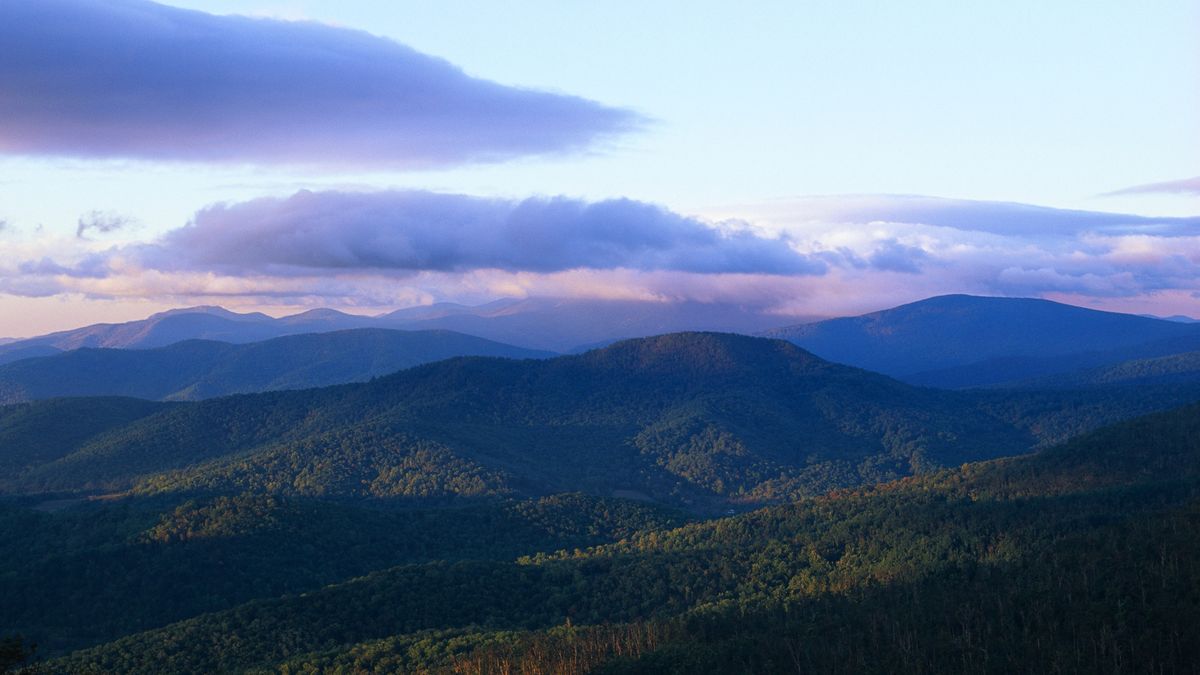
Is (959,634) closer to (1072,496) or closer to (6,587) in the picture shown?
(1072,496)

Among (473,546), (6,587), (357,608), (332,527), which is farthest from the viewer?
(473,546)

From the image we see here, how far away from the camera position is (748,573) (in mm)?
118438

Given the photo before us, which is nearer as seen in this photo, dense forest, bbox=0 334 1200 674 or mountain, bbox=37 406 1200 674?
mountain, bbox=37 406 1200 674

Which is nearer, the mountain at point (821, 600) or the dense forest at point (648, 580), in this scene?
the mountain at point (821, 600)

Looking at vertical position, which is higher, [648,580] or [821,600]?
[821,600]

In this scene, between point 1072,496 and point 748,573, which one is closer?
point 748,573

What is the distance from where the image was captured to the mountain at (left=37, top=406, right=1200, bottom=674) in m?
69.9

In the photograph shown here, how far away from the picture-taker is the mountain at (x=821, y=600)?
69938mm

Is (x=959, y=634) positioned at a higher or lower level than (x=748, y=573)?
higher

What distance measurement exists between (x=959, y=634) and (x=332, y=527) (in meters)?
99.1

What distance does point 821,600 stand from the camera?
9369 cm

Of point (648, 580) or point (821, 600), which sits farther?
point (648, 580)

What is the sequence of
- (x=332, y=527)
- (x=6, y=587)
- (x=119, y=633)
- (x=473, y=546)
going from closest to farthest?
(x=119, y=633), (x=6, y=587), (x=332, y=527), (x=473, y=546)

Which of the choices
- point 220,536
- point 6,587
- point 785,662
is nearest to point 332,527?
point 220,536
